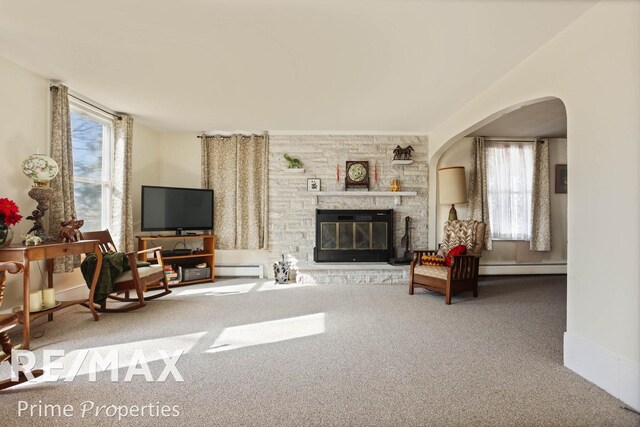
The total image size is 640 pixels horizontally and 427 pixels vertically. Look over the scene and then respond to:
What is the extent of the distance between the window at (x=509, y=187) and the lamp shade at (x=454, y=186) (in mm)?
777

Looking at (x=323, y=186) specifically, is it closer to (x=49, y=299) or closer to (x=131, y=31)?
(x=131, y=31)

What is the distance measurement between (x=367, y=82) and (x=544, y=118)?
279 cm

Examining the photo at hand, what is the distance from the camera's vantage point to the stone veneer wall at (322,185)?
4906 mm

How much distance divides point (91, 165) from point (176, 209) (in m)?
1.15

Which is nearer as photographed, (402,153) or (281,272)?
(281,272)

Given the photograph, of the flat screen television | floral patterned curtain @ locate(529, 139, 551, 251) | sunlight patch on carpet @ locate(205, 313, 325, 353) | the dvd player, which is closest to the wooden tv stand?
the dvd player

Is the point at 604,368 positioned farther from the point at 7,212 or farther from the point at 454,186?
the point at 7,212

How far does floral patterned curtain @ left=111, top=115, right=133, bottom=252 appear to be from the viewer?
13.0 feet

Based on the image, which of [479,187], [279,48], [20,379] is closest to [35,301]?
[20,379]

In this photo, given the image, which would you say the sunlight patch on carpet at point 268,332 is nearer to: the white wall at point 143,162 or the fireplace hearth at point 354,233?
the fireplace hearth at point 354,233

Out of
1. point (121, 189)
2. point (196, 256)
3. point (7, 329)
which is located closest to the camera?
point (7, 329)

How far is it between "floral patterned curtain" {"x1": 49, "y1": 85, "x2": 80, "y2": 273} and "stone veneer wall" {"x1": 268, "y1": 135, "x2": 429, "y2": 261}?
2543 millimetres

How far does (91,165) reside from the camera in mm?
3793

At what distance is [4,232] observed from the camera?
234 centimetres
